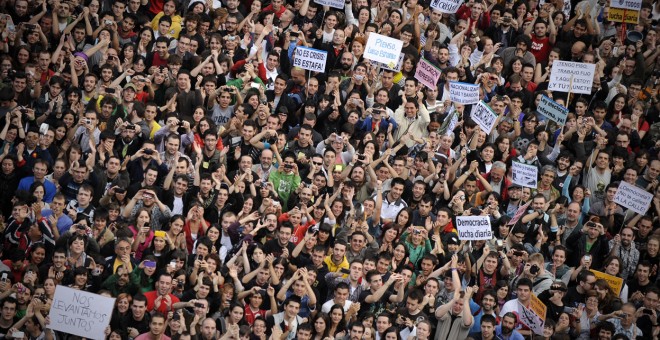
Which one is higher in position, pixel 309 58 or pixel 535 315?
pixel 309 58

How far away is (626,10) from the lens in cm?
2345

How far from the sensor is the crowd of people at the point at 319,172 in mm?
18312

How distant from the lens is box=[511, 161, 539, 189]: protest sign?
2083 centimetres

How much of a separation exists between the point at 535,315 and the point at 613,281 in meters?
1.55

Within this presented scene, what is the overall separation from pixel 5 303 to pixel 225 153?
390 cm

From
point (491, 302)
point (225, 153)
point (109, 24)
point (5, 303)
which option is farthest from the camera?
point (109, 24)

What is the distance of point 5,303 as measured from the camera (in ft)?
57.3

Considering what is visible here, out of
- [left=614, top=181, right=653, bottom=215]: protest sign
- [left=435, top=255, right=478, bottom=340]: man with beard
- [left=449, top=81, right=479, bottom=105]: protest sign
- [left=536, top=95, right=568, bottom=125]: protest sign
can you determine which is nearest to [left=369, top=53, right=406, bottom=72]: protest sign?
[left=449, top=81, right=479, bottom=105]: protest sign

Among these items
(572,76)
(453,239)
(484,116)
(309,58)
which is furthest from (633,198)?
(309,58)

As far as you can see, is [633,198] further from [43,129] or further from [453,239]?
[43,129]

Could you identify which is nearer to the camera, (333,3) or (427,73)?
(427,73)

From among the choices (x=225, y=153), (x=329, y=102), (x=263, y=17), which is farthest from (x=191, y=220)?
(x=263, y=17)

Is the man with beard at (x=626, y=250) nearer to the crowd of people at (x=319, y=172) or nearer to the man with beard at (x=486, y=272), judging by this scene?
the crowd of people at (x=319, y=172)

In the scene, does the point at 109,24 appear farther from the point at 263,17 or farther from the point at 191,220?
the point at 191,220
